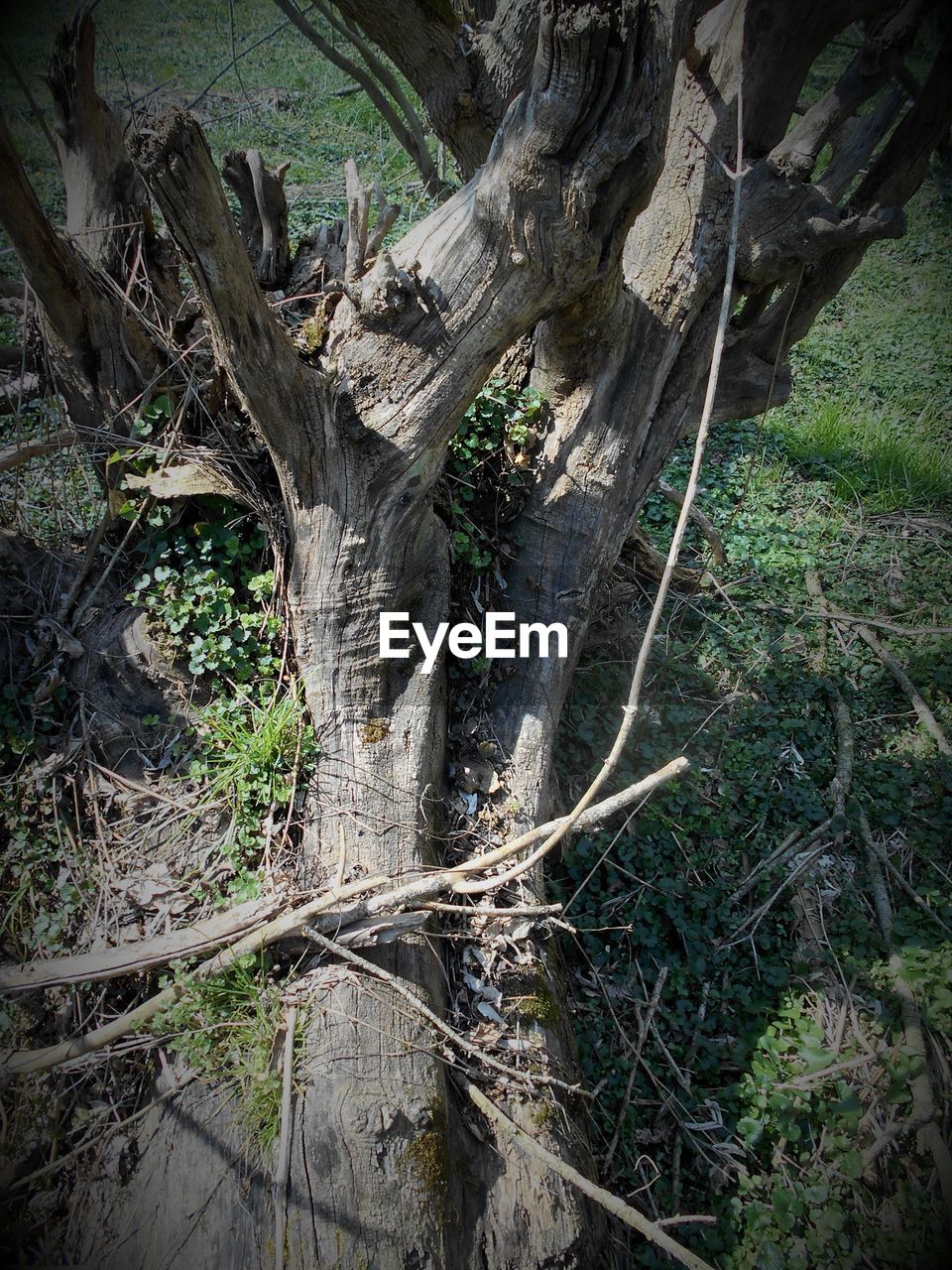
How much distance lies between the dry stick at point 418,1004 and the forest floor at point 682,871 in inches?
7.4

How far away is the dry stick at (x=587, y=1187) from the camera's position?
1.49 metres

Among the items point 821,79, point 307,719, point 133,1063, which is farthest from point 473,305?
point 821,79

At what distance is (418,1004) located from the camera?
6.46 feet

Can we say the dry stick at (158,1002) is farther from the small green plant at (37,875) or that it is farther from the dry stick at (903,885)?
the dry stick at (903,885)

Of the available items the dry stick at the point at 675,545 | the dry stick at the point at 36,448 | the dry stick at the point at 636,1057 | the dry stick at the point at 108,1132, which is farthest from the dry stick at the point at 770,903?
the dry stick at the point at 36,448

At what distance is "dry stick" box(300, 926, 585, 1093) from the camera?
6.47 ft

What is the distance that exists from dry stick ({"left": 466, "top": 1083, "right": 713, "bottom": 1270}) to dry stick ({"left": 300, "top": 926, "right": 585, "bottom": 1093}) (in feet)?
0.34

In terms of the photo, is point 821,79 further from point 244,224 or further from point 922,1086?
point 922,1086

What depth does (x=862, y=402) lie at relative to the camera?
19.2 feet

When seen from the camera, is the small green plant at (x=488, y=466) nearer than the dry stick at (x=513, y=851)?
No

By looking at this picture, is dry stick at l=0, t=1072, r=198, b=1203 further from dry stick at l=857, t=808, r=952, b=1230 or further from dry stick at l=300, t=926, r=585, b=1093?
dry stick at l=857, t=808, r=952, b=1230

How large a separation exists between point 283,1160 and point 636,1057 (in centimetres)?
143

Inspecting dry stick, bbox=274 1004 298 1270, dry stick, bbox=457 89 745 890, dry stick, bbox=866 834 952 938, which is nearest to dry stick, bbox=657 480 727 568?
dry stick, bbox=866 834 952 938

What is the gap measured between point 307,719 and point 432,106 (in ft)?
10.0
